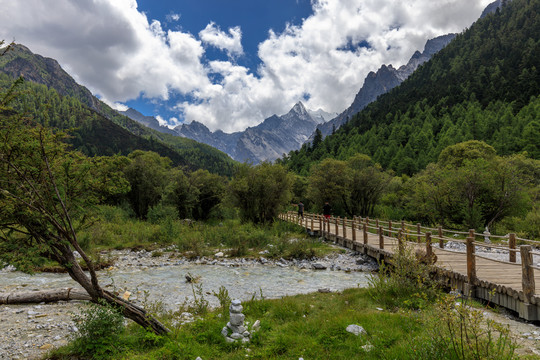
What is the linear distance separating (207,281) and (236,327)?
6.59 metres

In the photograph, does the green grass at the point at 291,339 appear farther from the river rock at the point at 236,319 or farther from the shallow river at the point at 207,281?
the shallow river at the point at 207,281

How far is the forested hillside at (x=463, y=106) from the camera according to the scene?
187 feet

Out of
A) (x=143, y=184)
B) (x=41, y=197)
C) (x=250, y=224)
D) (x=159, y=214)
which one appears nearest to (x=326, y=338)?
(x=41, y=197)

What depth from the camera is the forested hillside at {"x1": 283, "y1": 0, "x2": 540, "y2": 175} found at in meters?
56.9

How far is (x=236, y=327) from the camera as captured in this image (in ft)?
17.6

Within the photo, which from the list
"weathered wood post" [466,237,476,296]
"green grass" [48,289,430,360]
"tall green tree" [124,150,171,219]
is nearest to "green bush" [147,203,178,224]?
"tall green tree" [124,150,171,219]

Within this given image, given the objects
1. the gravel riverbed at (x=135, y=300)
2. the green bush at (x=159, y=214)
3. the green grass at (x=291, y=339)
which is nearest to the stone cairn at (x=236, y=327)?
the green grass at (x=291, y=339)

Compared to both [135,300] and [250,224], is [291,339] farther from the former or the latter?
[250,224]

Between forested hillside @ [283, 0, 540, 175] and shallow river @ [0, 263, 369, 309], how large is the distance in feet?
160

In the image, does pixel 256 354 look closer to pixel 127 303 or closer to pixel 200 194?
pixel 127 303

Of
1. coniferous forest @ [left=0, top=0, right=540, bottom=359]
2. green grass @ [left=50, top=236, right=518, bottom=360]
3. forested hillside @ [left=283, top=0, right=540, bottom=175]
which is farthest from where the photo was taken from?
forested hillside @ [left=283, top=0, right=540, bottom=175]

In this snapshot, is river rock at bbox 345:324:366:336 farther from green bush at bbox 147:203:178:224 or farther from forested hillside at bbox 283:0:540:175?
forested hillside at bbox 283:0:540:175

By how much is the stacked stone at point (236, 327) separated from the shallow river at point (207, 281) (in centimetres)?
378

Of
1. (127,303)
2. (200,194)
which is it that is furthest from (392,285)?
(200,194)
